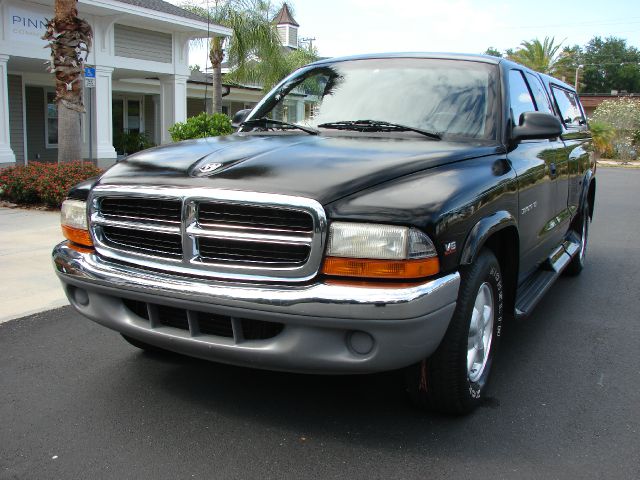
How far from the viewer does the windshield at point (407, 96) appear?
13.1ft

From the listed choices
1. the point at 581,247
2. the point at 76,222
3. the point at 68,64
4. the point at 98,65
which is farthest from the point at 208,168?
the point at 98,65

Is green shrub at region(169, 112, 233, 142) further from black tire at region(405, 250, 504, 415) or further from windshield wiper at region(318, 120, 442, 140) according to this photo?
black tire at region(405, 250, 504, 415)

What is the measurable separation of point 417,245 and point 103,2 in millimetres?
15295

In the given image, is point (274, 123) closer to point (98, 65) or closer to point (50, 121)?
point (98, 65)

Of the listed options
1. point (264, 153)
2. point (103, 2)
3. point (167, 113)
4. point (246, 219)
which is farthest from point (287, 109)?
point (167, 113)

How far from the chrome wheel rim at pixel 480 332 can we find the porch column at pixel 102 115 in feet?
49.7

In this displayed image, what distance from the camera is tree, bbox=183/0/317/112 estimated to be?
906 inches

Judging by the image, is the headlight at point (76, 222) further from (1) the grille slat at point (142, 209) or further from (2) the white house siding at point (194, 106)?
(2) the white house siding at point (194, 106)

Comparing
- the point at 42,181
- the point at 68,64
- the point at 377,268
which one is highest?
the point at 68,64

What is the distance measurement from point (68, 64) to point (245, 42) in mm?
12621

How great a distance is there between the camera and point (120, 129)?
79.6 feet

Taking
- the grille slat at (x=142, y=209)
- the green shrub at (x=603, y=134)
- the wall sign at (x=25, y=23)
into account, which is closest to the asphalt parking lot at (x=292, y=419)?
the grille slat at (x=142, y=209)

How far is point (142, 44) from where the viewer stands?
61.0 ft

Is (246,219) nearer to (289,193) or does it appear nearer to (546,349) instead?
(289,193)
